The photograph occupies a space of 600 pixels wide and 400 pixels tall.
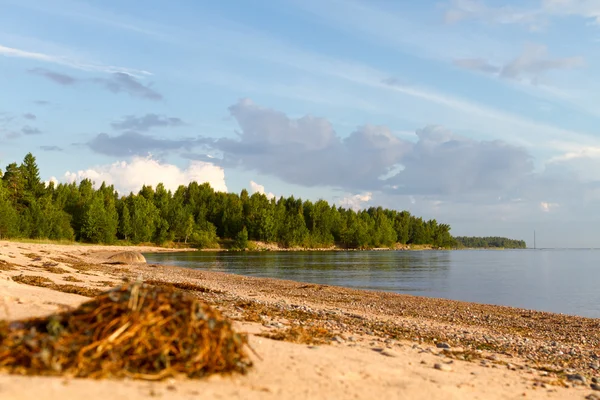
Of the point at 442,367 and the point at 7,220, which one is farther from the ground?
the point at 7,220

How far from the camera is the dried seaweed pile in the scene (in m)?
6.41

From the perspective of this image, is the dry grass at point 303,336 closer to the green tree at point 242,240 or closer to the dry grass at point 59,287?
the dry grass at point 59,287

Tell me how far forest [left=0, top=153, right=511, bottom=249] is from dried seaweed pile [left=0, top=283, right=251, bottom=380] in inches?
3861

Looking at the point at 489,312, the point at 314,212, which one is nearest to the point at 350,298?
the point at 489,312

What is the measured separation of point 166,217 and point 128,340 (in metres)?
146

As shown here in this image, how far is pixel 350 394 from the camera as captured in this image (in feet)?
24.7

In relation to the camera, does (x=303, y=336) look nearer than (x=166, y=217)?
Yes

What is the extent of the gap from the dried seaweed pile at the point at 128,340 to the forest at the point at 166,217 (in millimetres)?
98071

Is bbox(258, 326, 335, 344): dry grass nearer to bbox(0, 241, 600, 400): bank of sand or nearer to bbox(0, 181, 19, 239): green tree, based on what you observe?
bbox(0, 241, 600, 400): bank of sand

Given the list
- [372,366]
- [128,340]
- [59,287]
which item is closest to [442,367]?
[372,366]

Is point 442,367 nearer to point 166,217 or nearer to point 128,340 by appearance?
point 128,340

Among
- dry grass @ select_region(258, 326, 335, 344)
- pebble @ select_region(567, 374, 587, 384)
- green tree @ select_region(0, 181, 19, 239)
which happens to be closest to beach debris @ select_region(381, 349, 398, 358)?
dry grass @ select_region(258, 326, 335, 344)

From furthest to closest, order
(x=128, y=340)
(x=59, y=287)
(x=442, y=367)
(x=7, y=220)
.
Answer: (x=7, y=220) < (x=59, y=287) < (x=442, y=367) < (x=128, y=340)

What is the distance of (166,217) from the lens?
148000 mm
